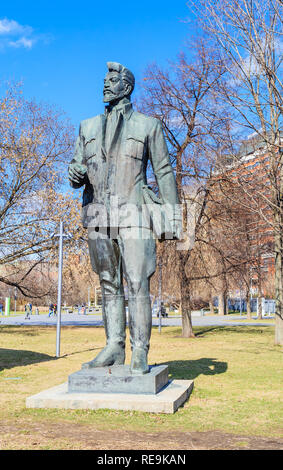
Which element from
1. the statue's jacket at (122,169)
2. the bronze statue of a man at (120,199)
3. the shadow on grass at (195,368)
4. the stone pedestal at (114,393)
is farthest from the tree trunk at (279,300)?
the stone pedestal at (114,393)

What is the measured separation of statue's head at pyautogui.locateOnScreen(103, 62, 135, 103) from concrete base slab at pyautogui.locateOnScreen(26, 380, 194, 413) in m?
3.41

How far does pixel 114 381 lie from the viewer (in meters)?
5.30

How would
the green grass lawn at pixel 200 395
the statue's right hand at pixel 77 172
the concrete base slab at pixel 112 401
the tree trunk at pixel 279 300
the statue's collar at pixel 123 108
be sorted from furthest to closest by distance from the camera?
the tree trunk at pixel 279 300, the statue's collar at pixel 123 108, the statue's right hand at pixel 77 172, the concrete base slab at pixel 112 401, the green grass lawn at pixel 200 395

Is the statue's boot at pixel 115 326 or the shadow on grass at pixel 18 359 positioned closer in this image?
the statue's boot at pixel 115 326

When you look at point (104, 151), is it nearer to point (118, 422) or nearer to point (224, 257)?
point (118, 422)

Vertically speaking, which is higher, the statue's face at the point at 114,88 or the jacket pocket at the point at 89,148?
the statue's face at the point at 114,88

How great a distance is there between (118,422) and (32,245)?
1523cm

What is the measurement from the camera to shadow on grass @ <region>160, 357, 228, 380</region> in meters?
7.93

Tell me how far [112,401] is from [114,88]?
3.58m

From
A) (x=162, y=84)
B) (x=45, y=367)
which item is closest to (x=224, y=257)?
(x=162, y=84)

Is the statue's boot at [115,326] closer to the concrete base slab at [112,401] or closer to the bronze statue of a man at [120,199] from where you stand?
the bronze statue of a man at [120,199]

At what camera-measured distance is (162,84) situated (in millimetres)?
19203

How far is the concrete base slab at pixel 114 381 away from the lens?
5.25m

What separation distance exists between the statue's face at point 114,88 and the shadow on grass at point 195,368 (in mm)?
4209
